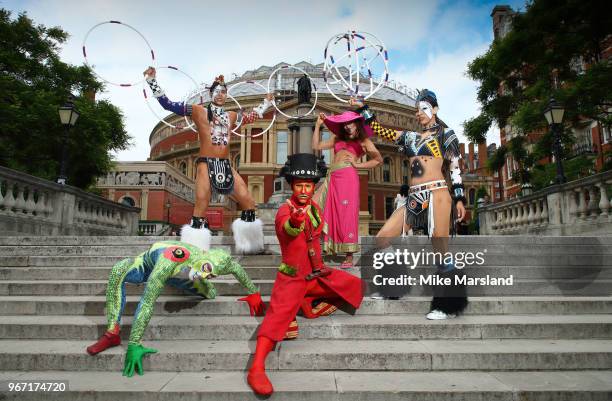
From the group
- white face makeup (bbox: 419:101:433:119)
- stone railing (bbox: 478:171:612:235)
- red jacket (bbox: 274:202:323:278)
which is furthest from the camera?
stone railing (bbox: 478:171:612:235)

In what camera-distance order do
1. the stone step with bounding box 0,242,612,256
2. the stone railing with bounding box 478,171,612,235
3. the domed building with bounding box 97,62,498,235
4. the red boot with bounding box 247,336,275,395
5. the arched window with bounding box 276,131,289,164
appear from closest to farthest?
the red boot with bounding box 247,336,275,395 < the stone step with bounding box 0,242,612,256 < the stone railing with bounding box 478,171,612,235 < the domed building with bounding box 97,62,498,235 < the arched window with bounding box 276,131,289,164

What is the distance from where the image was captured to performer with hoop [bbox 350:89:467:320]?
4645 millimetres

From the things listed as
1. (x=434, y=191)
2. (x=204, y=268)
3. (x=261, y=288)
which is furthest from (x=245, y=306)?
(x=434, y=191)

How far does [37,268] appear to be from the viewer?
6.22m

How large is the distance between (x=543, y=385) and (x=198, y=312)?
11.8 feet

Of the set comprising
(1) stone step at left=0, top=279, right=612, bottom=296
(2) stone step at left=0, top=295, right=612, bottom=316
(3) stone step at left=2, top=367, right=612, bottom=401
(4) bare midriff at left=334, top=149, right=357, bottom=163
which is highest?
(4) bare midriff at left=334, top=149, right=357, bottom=163

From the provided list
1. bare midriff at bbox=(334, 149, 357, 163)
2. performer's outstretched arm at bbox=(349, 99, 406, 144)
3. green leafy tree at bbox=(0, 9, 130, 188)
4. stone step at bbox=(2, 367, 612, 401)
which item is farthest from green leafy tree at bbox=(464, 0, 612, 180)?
green leafy tree at bbox=(0, 9, 130, 188)

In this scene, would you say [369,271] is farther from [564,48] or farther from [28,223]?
[564,48]

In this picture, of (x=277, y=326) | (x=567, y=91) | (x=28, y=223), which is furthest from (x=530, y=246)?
(x=28, y=223)

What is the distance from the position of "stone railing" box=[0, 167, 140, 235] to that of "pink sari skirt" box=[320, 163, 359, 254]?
7.45 m

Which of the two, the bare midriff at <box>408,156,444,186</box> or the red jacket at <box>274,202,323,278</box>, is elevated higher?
the bare midriff at <box>408,156,444,186</box>

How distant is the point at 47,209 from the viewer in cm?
1000

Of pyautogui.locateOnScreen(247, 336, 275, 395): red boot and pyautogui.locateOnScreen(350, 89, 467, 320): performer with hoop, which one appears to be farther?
pyautogui.locateOnScreen(350, 89, 467, 320): performer with hoop

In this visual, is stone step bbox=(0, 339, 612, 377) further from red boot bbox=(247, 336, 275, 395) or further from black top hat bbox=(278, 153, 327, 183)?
black top hat bbox=(278, 153, 327, 183)
